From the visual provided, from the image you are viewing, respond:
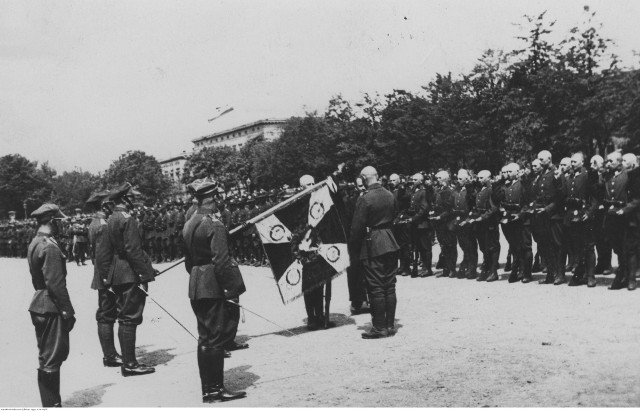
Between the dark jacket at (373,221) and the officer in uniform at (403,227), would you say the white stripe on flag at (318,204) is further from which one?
the officer in uniform at (403,227)

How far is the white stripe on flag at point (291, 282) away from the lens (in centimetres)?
875

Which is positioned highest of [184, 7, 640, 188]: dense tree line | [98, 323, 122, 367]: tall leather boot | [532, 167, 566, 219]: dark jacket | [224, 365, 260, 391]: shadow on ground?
[184, 7, 640, 188]: dense tree line

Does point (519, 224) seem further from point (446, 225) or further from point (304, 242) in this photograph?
point (304, 242)

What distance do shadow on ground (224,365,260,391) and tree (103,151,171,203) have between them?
7994 cm

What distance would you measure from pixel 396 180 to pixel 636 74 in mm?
18590

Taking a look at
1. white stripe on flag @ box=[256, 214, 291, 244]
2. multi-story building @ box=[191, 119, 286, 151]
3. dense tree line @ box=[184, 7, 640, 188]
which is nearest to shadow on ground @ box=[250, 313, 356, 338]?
white stripe on flag @ box=[256, 214, 291, 244]

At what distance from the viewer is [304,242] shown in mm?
8961

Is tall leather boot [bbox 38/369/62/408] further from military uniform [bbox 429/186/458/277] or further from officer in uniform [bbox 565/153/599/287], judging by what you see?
military uniform [bbox 429/186/458/277]

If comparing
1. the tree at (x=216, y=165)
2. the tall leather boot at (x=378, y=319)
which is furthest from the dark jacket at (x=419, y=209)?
the tree at (x=216, y=165)

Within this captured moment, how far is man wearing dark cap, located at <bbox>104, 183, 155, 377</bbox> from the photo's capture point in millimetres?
7590

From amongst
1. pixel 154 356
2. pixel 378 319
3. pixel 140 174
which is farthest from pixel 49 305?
pixel 140 174

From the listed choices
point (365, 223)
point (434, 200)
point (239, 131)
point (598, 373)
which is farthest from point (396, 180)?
point (239, 131)

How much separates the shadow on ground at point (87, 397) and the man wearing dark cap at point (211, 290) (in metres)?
1.25

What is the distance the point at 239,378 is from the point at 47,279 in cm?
235
